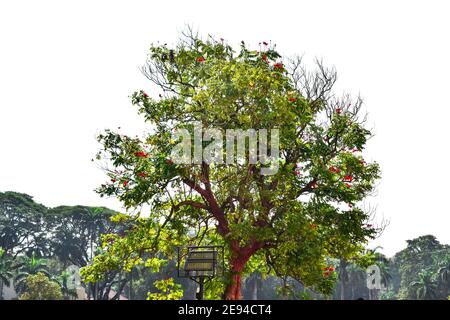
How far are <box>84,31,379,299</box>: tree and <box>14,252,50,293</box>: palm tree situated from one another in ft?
119

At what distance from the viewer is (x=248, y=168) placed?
14.4 meters

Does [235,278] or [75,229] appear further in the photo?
[75,229]

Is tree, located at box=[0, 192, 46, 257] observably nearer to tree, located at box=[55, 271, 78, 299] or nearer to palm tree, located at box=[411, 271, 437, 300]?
tree, located at box=[55, 271, 78, 299]

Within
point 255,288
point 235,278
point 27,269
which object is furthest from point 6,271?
point 235,278

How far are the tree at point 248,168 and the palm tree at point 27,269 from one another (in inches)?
1428

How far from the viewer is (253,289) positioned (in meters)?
58.3

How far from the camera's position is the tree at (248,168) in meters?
13.9

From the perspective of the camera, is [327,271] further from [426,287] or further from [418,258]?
[418,258]

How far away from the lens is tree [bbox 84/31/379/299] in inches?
547

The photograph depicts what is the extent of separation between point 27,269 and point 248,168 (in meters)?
41.5

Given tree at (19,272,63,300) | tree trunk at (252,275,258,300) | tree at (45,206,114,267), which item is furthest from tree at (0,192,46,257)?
tree trunk at (252,275,258,300)

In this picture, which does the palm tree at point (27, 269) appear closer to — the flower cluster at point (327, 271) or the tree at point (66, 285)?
the tree at point (66, 285)
